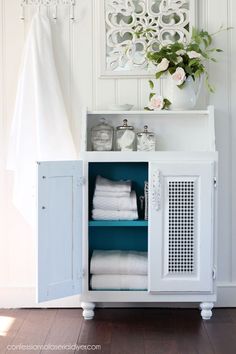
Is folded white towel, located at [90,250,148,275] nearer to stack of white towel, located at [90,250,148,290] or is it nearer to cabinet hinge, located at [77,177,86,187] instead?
stack of white towel, located at [90,250,148,290]

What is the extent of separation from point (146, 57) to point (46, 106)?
2.00 feet

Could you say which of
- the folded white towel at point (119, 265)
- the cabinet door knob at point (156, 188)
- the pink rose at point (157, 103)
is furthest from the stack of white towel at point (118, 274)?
the pink rose at point (157, 103)

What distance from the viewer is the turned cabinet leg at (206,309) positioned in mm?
2728

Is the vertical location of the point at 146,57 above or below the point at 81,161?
above

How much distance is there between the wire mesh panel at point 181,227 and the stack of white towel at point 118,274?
0.55 feet

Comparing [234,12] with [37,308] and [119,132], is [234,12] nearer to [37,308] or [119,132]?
[119,132]

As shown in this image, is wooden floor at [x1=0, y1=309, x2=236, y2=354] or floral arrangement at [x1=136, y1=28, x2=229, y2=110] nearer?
wooden floor at [x1=0, y1=309, x2=236, y2=354]

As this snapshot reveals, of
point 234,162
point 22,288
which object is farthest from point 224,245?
point 22,288

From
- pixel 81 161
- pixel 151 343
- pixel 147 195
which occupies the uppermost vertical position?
pixel 81 161

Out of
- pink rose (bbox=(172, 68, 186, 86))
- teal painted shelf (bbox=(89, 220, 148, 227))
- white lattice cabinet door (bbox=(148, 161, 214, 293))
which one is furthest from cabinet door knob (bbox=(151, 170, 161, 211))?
pink rose (bbox=(172, 68, 186, 86))

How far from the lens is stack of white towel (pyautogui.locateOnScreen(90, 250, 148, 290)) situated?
274 centimetres

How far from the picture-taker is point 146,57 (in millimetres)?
2873

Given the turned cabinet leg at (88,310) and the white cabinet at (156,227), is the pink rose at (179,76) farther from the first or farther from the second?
the turned cabinet leg at (88,310)

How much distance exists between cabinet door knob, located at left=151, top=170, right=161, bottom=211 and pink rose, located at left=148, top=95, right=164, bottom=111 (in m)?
0.38
